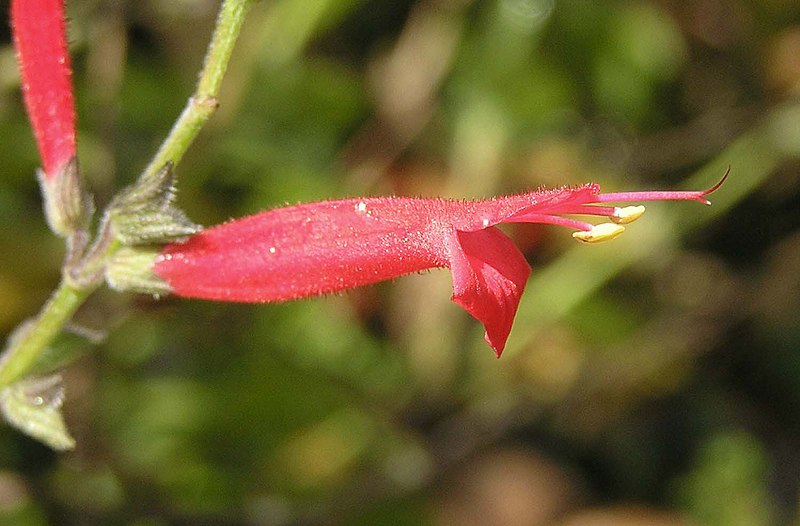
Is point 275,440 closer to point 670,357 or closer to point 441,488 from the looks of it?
point 441,488

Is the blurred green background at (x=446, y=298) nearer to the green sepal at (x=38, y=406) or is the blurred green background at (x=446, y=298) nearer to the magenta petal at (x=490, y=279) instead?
the green sepal at (x=38, y=406)

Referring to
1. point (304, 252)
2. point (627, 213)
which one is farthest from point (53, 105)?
point (627, 213)

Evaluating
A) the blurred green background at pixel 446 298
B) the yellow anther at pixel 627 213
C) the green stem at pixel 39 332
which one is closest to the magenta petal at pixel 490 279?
the yellow anther at pixel 627 213

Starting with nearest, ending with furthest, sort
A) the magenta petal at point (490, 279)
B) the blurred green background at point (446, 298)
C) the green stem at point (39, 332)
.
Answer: the magenta petal at point (490, 279) < the green stem at point (39, 332) < the blurred green background at point (446, 298)

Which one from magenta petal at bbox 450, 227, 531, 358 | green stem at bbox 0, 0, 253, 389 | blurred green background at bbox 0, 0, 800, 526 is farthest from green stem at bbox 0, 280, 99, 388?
blurred green background at bbox 0, 0, 800, 526

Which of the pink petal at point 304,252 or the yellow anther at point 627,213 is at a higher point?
the pink petal at point 304,252
